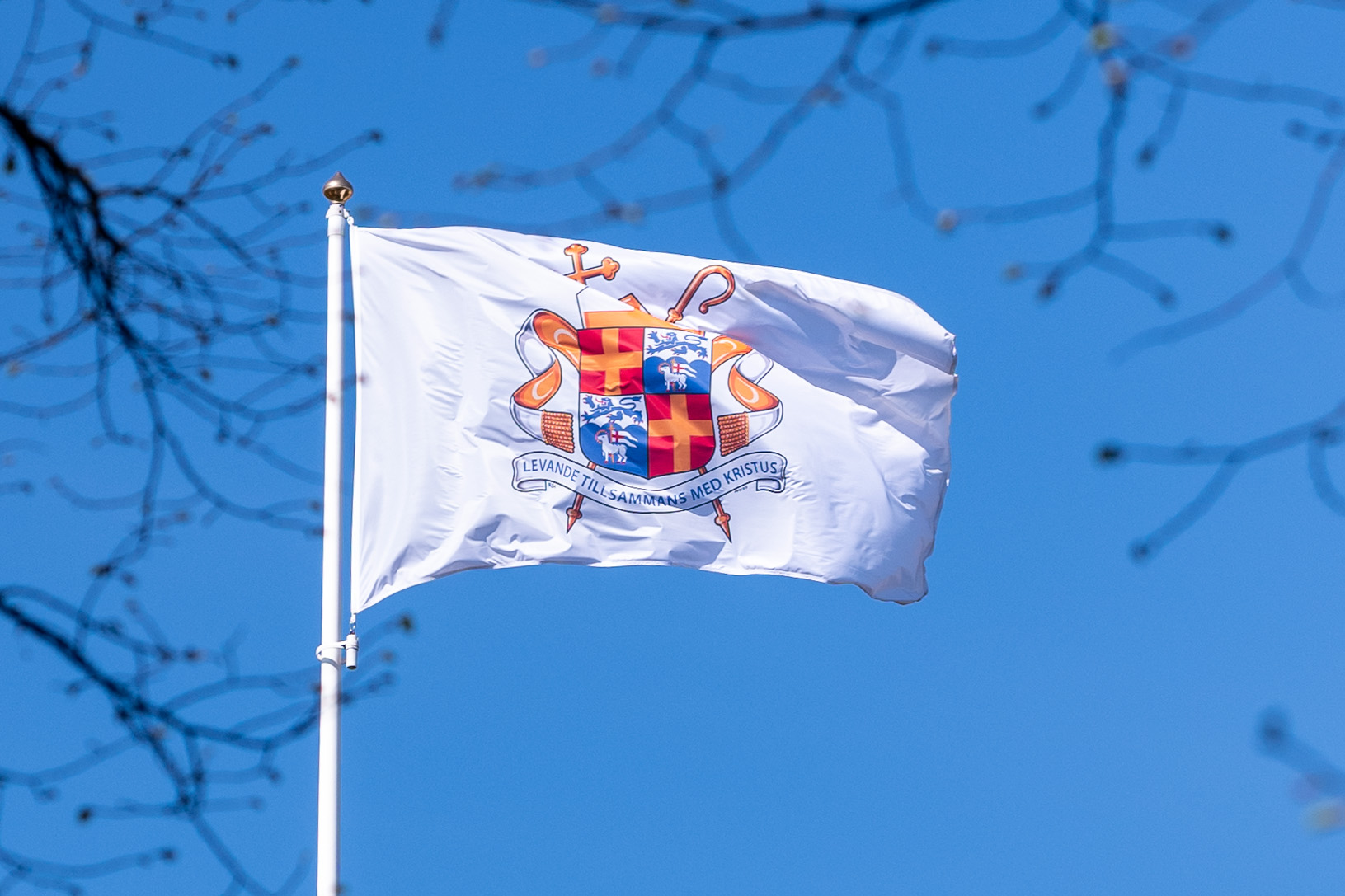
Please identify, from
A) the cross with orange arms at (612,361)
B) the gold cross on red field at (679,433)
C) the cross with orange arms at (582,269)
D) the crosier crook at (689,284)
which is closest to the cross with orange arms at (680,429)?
the gold cross on red field at (679,433)

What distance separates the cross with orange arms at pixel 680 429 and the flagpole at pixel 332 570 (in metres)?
2.61

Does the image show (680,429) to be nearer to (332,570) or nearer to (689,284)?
(689,284)

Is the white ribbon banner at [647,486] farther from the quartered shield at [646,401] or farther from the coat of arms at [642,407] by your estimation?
the quartered shield at [646,401]

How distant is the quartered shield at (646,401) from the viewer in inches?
573

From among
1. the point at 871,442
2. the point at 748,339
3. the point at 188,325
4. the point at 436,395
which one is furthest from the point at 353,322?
the point at 188,325

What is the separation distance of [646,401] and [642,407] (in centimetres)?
7

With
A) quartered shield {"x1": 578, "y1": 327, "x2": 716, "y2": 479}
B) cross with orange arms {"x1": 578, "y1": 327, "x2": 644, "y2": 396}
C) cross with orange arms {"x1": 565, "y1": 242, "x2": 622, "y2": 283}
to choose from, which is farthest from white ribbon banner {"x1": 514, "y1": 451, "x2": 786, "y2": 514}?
cross with orange arms {"x1": 565, "y1": 242, "x2": 622, "y2": 283}

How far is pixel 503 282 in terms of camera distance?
14602mm

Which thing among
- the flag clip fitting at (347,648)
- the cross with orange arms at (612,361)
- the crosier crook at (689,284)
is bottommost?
the flag clip fitting at (347,648)

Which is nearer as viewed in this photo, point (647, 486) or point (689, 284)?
point (647, 486)

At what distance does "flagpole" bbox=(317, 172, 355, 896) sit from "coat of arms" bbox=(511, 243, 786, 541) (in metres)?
1.51

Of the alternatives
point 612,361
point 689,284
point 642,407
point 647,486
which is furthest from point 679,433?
point 689,284

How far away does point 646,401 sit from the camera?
14.9 m

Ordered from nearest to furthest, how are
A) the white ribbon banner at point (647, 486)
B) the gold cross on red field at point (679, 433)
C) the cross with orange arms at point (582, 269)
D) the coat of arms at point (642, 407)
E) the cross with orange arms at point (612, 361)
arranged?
the white ribbon banner at point (647, 486) → the coat of arms at point (642, 407) → the gold cross on red field at point (679, 433) → the cross with orange arms at point (612, 361) → the cross with orange arms at point (582, 269)
